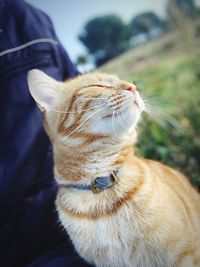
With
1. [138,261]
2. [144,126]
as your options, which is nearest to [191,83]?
[144,126]

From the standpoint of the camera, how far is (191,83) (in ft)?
7.70

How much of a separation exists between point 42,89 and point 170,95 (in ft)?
3.20

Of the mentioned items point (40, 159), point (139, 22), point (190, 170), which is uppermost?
point (139, 22)

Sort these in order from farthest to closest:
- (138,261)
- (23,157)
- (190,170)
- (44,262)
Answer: (190,170), (23,157), (44,262), (138,261)

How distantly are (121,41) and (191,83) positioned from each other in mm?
588

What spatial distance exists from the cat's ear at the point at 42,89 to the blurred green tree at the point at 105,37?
36 cm

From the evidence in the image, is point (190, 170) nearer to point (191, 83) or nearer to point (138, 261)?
point (191, 83)

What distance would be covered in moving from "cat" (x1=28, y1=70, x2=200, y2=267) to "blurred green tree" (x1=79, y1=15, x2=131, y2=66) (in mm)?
351

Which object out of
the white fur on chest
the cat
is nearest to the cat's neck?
the cat

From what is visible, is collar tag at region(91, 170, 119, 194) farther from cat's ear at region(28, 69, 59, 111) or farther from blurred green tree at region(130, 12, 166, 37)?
blurred green tree at region(130, 12, 166, 37)

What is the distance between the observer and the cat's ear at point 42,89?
1.47 m

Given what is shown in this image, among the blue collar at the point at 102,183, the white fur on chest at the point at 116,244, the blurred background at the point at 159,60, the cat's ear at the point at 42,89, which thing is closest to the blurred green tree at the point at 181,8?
the blurred background at the point at 159,60

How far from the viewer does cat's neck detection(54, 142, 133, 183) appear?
141 cm

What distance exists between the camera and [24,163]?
163 cm
